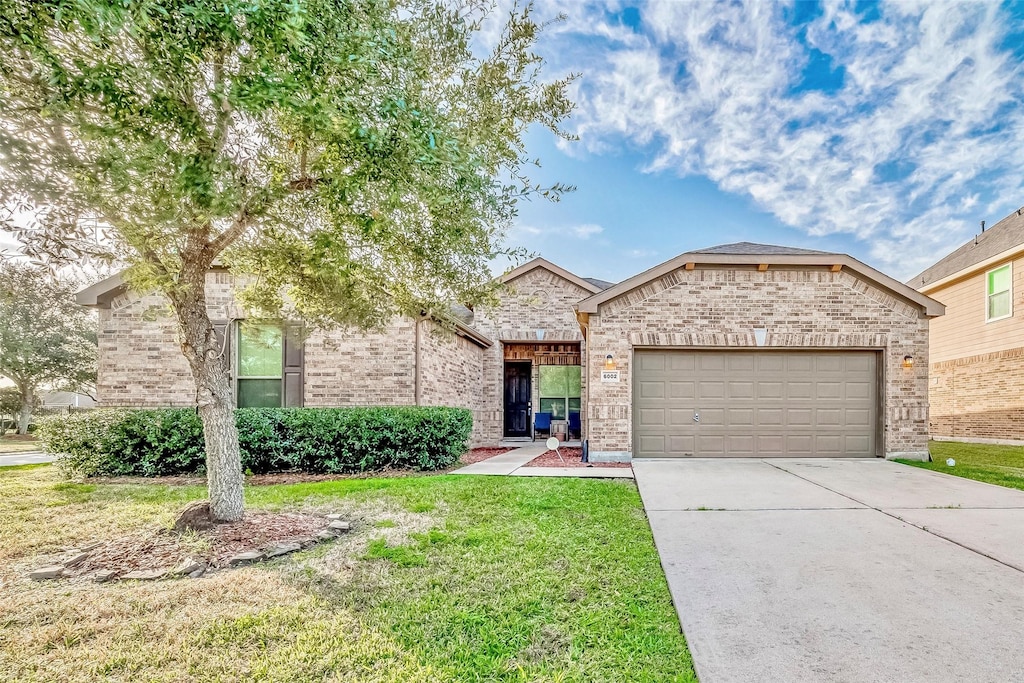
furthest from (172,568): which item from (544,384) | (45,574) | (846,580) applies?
(544,384)

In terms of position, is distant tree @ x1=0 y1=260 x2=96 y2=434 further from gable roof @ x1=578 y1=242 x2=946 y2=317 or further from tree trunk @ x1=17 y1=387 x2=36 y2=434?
gable roof @ x1=578 y1=242 x2=946 y2=317

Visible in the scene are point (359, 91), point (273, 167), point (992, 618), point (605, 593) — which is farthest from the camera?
point (273, 167)

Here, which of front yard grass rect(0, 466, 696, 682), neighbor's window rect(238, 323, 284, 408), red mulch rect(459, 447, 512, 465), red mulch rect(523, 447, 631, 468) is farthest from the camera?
red mulch rect(459, 447, 512, 465)

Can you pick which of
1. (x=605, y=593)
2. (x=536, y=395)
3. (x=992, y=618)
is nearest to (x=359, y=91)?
(x=605, y=593)

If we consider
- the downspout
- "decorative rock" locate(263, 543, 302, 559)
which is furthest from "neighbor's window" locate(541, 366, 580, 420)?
"decorative rock" locate(263, 543, 302, 559)

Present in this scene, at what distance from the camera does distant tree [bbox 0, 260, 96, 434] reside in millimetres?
18156

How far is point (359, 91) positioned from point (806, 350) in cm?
959

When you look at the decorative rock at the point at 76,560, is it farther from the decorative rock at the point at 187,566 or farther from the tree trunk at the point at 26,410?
the tree trunk at the point at 26,410

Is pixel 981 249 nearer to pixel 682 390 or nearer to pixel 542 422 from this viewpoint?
pixel 682 390

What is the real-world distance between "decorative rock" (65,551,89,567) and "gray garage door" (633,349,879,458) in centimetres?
829

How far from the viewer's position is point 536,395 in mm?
15031

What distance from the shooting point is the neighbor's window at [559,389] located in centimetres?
1498

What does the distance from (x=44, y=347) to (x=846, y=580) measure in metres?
26.0

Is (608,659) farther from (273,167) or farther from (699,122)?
(699,122)
